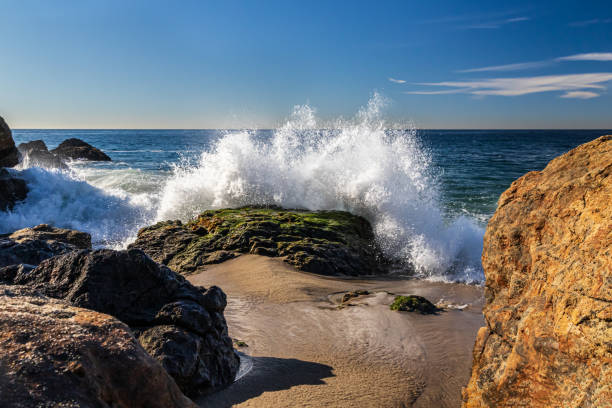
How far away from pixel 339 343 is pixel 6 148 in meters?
11.4

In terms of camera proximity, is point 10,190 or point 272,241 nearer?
point 272,241

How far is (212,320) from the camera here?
3.37 meters

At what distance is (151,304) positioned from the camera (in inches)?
126

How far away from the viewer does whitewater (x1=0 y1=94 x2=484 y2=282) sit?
9.55 m

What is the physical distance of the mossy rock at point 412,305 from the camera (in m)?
5.21

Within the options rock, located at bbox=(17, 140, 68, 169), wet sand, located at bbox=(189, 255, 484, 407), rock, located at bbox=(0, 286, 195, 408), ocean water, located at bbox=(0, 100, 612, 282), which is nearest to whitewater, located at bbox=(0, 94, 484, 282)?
ocean water, located at bbox=(0, 100, 612, 282)

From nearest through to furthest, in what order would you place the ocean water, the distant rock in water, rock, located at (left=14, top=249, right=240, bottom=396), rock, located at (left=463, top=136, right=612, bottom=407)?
rock, located at (left=463, top=136, right=612, bottom=407) < rock, located at (left=14, top=249, right=240, bottom=396) < the distant rock in water < the ocean water

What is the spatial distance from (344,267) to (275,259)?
3.84 ft

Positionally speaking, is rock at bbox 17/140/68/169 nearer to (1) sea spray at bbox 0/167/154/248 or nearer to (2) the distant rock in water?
(1) sea spray at bbox 0/167/154/248

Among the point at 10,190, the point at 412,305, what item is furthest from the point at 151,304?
the point at 10,190

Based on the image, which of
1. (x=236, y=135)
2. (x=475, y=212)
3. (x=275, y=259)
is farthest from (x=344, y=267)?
(x=475, y=212)

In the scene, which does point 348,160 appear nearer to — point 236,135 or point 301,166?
point 301,166

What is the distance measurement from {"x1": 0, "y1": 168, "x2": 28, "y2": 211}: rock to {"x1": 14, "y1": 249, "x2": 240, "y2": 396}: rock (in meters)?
9.88

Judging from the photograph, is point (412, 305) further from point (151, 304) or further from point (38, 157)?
point (38, 157)
